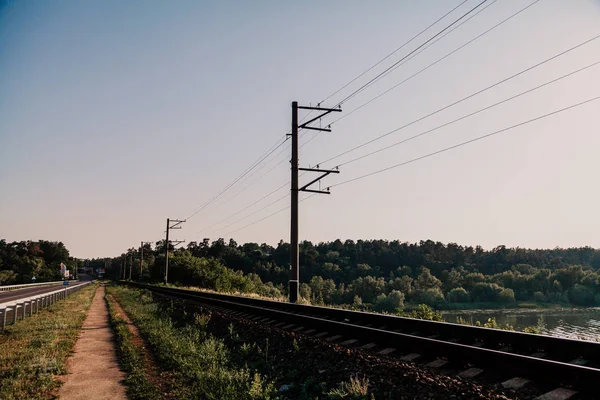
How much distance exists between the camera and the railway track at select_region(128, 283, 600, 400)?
5582mm

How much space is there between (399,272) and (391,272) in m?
10.5

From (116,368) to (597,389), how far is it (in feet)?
30.6

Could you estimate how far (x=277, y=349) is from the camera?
409 inches

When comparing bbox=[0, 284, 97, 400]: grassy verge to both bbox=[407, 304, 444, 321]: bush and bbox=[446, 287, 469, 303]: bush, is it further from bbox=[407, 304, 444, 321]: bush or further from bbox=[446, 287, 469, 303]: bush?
bbox=[446, 287, 469, 303]: bush

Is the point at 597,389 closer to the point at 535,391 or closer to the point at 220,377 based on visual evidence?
the point at 535,391

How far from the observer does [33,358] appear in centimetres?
1000

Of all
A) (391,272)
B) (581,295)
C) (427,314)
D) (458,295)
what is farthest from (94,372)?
(391,272)

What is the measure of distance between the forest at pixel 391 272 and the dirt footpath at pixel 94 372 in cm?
5293

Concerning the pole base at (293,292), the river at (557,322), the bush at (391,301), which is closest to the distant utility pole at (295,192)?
the pole base at (293,292)

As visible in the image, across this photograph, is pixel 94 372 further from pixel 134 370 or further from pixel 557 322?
pixel 557 322

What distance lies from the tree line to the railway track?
55639 mm

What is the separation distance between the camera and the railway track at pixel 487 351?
5.58 m

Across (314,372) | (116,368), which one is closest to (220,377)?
(314,372)

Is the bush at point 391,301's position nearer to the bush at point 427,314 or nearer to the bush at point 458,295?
the bush at point 458,295
